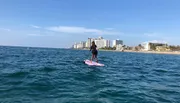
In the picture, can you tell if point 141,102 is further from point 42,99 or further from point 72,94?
point 42,99

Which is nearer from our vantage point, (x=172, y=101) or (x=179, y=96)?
(x=172, y=101)

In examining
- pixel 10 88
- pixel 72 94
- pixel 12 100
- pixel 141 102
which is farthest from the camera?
pixel 10 88

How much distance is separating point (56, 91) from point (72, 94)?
1027 millimetres

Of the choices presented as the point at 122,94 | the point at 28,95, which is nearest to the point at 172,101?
the point at 122,94

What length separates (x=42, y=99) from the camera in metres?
9.03

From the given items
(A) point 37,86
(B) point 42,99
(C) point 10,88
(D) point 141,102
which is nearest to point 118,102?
(D) point 141,102

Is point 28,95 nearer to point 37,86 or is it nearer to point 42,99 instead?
point 42,99

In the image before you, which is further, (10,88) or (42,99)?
(10,88)

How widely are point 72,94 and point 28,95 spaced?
2.03 metres

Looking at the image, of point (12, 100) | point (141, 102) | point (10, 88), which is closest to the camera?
point (12, 100)

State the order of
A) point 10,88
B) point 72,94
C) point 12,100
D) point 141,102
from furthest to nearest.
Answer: point 10,88 → point 72,94 → point 141,102 → point 12,100

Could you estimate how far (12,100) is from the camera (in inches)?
344

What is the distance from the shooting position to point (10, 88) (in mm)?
10945

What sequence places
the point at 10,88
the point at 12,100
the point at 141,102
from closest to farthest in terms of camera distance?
the point at 12,100 < the point at 141,102 < the point at 10,88
